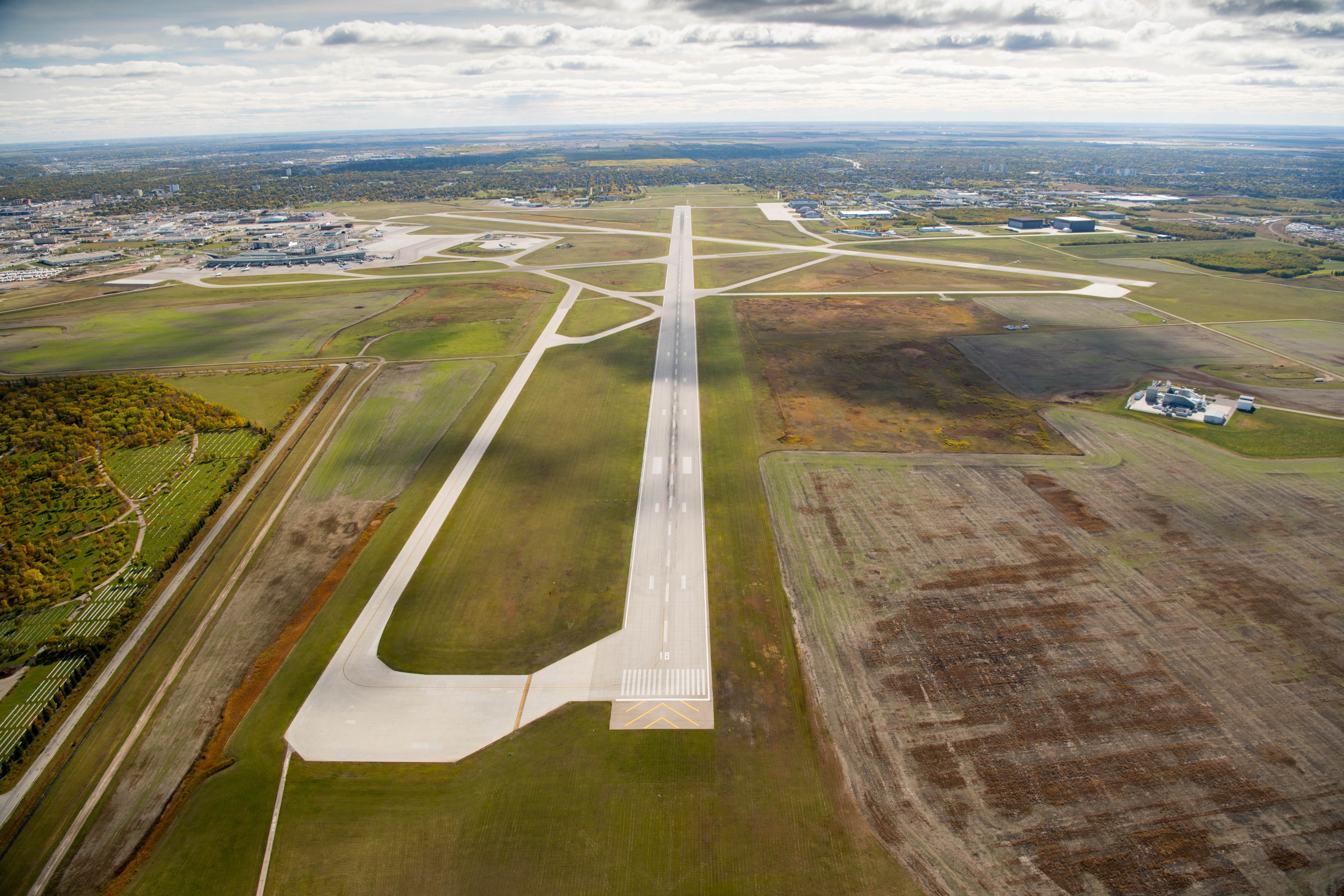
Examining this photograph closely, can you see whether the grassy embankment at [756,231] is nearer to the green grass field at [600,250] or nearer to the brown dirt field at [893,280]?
the green grass field at [600,250]

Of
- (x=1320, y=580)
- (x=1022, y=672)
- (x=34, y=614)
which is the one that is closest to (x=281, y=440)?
(x=34, y=614)

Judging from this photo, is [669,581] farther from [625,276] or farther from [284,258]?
[284,258]

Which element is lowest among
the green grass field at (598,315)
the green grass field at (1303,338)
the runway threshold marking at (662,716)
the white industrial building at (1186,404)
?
the runway threshold marking at (662,716)

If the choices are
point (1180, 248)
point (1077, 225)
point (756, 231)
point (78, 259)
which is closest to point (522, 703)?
point (756, 231)

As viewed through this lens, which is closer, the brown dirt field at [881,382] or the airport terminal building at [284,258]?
the brown dirt field at [881,382]

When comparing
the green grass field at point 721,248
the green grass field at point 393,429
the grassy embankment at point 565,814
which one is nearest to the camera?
the grassy embankment at point 565,814

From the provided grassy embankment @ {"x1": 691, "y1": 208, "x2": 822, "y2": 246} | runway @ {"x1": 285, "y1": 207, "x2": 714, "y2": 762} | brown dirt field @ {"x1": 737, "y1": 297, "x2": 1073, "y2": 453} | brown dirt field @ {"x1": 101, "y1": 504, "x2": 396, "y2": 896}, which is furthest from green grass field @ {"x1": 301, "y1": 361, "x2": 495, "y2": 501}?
grassy embankment @ {"x1": 691, "y1": 208, "x2": 822, "y2": 246}

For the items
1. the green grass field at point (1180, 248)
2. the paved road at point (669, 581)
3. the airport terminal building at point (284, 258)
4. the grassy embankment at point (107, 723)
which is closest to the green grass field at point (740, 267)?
the paved road at point (669, 581)
